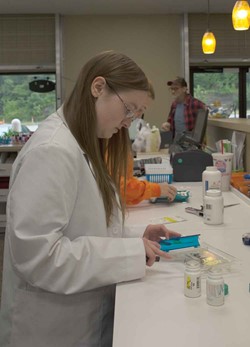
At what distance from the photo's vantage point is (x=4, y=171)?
484cm

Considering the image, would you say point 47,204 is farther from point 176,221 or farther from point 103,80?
point 176,221

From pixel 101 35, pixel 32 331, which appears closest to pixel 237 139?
pixel 32 331

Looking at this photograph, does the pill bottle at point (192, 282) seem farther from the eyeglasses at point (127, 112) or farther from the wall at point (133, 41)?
the wall at point (133, 41)

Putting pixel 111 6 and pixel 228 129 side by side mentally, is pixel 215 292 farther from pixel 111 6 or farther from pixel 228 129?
pixel 111 6

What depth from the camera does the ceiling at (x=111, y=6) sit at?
21.3 feet

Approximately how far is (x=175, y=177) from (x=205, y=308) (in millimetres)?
1812

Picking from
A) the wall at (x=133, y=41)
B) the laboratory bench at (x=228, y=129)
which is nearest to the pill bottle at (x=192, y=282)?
the laboratory bench at (x=228, y=129)

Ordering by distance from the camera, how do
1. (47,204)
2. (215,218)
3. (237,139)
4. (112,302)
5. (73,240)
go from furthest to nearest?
(237,139), (215,218), (112,302), (73,240), (47,204)

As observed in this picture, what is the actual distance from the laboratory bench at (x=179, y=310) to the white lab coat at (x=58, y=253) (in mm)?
78

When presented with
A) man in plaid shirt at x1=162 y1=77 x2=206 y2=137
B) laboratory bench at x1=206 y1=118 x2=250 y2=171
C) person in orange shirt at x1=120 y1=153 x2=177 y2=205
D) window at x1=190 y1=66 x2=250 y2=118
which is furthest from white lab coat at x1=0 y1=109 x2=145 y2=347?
window at x1=190 y1=66 x2=250 y2=118

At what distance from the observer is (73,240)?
3.83 feet

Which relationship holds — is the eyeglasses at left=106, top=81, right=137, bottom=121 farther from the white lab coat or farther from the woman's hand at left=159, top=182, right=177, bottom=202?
the woman's hand at left=159, top=182, right=177, bottom=202

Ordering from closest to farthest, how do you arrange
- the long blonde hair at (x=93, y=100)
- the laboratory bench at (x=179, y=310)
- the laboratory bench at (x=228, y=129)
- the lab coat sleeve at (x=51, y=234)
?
the laboratory bench at (x=179, y=310) < the lab coat sleeve at (x=51, y=234) < the long blonde hair at (x=93, y=100) < the laboratory bench at (x=228, y=129)

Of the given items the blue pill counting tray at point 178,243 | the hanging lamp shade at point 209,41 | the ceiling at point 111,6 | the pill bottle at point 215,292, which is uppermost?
the ceiling at point 111,6
